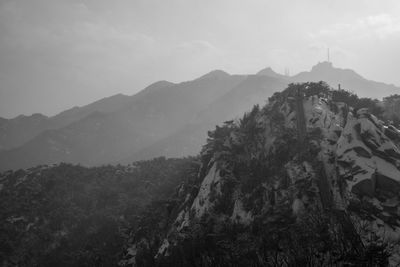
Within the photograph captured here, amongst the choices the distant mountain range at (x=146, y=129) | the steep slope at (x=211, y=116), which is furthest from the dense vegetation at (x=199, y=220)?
the distant mountain range at (x=146, y=129)

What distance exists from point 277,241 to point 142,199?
30.9 m

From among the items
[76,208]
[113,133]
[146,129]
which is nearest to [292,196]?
[76,208]

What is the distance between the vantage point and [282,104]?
39.6 meters

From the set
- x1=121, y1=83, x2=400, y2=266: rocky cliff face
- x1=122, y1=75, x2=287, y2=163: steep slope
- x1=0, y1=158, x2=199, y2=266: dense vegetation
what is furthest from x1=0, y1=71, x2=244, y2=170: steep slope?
x1=121, y1=83, x2=400, y2=266: rocky cliff face

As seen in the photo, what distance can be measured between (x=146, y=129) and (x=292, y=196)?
149232 mm

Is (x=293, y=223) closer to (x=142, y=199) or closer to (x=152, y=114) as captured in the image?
(x=142, y=199)

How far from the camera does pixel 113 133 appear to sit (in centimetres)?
16612

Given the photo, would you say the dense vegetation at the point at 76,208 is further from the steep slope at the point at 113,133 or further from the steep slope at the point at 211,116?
the steep slope at the point at 113,133

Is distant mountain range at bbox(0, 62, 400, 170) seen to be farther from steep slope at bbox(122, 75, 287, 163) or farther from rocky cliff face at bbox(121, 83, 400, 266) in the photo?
rocky cliff face at bbox(121, 83, 400, 266)

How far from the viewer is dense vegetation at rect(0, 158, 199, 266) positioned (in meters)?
43.3

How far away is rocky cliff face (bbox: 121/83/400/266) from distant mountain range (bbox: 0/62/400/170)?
283ft

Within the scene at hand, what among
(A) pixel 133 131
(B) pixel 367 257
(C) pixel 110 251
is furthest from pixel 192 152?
(B) pixel 367 257

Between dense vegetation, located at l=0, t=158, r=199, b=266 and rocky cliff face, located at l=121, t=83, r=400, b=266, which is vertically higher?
rocky cliff face, located at l=121, t=83, r=400, b=266

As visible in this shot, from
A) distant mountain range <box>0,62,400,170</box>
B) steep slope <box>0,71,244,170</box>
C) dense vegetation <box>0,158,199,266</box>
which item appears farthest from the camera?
steep slope <box>0,71,244,170</box>
